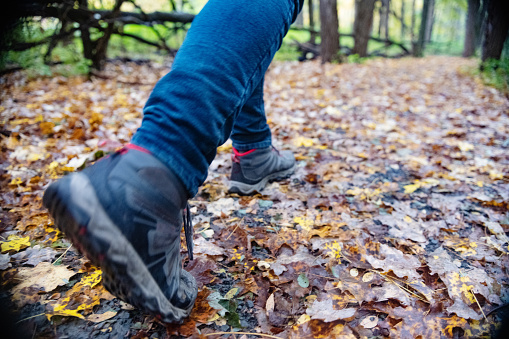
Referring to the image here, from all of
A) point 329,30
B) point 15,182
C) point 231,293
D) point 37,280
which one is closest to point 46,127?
point 15,182

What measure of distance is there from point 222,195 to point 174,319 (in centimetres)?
101

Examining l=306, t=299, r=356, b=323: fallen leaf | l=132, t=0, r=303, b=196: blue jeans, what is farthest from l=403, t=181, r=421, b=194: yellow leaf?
l=132, t=0, r=303, b=196: blue jeans

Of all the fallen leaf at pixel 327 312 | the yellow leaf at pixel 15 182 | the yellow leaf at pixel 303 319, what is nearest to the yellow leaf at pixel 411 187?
the fallen leaf at pixel 327 312

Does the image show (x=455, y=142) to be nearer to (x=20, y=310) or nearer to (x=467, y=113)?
(x=467, y=113)

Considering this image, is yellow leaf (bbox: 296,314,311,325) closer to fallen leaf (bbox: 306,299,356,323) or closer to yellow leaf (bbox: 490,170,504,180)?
fallen leaf (bbox: 306,299,356,323)

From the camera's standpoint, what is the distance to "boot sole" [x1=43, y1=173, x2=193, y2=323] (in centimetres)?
67

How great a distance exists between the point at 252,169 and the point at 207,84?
1016 millimetres

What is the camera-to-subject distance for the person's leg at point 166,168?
0.69 metres

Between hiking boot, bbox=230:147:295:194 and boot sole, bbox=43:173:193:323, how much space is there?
A: 3.53ft

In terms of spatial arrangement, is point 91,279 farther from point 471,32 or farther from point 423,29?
point 471,32

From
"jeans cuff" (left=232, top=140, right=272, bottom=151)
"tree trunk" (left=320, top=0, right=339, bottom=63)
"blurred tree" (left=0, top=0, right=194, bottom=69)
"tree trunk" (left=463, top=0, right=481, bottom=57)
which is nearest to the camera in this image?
"jeans cuff" (left=232, top=140, right=272, bottom=151)

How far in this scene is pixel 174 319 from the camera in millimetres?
834

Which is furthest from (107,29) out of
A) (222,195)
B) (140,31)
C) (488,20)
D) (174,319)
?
(488,20)

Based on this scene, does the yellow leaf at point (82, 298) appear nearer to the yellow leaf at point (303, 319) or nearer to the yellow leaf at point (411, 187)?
the yellow leaf at point (303, 319)
